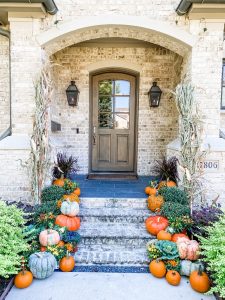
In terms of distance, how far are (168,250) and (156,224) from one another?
0.54 m

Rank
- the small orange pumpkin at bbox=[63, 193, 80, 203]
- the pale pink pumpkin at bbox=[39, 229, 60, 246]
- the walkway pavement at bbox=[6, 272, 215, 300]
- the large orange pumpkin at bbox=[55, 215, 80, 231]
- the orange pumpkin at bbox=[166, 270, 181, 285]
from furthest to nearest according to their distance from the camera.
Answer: the small orange pumpkin at bbox=[63, 193, 80, 203], the large orange pumpkin at bbox=[55, 215, 80, 231], the pale pink pumpkin at bbox=[39, 229, 60, 246], the orange pumpkin at bbox=[166, 270, 181, 285], the walkway pavement at bbox=[6, 272, 215, 300]

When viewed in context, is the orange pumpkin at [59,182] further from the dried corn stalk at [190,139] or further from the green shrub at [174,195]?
the dried corn stalk at [190,139]

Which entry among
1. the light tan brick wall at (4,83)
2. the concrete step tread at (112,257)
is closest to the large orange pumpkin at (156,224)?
the concrete step tread at (112,257)

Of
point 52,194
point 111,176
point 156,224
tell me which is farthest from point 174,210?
point 111,176

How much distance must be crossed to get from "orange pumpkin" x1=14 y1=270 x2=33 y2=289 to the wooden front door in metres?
3.72

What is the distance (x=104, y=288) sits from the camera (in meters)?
2.99

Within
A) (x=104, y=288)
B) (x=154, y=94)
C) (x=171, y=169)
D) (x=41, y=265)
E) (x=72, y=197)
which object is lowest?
(x=104, y=288)

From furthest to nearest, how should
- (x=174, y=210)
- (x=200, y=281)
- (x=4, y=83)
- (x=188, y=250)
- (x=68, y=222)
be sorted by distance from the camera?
1. (x=4, y=83)
2. (x=174, y=210)
3. (x=68, y=222)
4. (x=188, y=250)
5. (x=200, y=281)

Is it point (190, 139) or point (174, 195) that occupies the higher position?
point (190, 139)

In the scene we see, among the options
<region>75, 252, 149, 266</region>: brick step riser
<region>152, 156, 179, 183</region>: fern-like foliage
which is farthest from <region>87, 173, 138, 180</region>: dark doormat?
<region>75, 252, 149, 266</region>: brick step riser

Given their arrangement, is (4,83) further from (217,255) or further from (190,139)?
(217,255)

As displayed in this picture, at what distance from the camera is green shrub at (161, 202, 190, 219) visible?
3.82m

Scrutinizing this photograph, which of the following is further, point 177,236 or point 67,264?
point 177,236

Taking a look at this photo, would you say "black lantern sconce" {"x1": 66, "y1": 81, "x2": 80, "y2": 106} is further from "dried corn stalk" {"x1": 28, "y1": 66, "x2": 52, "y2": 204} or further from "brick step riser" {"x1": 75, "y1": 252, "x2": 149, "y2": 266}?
"brick step riser" {"x1": 75, "y1": 252, "x2": 149, "y2": 266}
